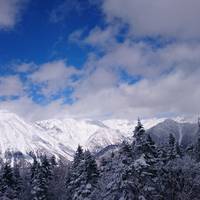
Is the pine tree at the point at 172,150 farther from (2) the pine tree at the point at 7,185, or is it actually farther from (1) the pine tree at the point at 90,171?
(2) the pine tree at the point at 7,185

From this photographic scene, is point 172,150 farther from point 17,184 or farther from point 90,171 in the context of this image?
point 17,184

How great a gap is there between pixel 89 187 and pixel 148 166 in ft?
47.1

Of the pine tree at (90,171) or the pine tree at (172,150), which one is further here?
the pine tree at (172,150)

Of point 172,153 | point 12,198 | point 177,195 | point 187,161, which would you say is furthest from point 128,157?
point 172,153

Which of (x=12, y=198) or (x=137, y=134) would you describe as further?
(x=12, y=198)

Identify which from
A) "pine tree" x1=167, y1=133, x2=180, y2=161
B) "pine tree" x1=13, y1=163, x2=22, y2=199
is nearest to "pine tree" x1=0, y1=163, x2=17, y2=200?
"pine tree" x1=13, y1=163, x2=22, y2=199

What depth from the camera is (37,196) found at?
65250 mm

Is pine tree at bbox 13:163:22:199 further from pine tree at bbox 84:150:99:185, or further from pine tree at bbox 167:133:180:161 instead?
pine tree at bbox 167:133:180:161

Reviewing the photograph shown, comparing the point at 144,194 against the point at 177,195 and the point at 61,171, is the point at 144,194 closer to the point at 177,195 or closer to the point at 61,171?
the point at 177,195

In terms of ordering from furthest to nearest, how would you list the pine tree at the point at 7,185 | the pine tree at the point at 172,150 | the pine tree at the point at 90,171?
the pine tree at the point at 172,150 < the pine tree at the point at 7,185 < the pine tree at the point at 90,171

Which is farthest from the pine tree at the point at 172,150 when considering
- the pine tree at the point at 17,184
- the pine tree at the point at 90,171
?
the pine tree at the point at 17,184

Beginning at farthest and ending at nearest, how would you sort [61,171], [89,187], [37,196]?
[61,171], [37,196], [89,187]

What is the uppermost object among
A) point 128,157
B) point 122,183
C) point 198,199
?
point 128,157

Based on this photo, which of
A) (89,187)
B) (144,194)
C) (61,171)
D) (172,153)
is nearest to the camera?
(144,194)
